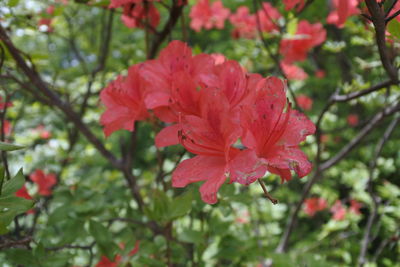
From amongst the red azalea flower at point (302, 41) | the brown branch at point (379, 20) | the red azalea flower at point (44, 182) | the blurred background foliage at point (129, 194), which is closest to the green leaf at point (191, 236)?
the blurred background foliage at point (129, 194)

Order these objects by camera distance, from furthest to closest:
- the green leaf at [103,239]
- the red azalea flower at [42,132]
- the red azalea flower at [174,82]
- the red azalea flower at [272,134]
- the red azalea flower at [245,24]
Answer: the red azalea flower at [42,132] < the red azalea flower at [245,24] < the green leaf at [103,239] < the red azalea flower at [174,82] < the red azalea flower at [272,134]

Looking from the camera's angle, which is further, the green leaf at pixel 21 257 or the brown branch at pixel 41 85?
the brown branch at pixel 41 85

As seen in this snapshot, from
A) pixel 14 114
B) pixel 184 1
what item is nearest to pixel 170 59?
pixel 184 1

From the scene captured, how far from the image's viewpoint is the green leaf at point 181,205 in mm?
861

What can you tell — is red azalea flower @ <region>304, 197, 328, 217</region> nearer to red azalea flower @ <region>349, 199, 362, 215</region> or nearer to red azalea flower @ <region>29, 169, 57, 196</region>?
red azalea flower @ <region>349, 199, 362, 215</region>

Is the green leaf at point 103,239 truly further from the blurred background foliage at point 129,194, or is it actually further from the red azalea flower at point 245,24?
the red azalea flower at point 245,24

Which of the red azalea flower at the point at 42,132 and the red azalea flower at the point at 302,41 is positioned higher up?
the red azalea flower at the point at 302,41

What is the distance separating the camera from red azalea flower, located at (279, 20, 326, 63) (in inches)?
66.2

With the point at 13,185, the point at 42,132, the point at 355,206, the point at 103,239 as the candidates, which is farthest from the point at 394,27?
the point at 355,206

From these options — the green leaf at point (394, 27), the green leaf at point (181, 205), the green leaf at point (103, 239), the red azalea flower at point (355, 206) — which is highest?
the green leaf at point (394, 27)

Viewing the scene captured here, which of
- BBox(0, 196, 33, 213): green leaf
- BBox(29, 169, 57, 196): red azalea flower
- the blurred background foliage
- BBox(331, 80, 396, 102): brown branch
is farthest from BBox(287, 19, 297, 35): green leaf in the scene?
BBox(29, 169, 57, 196): red azalea flower

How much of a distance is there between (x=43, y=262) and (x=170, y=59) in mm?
583

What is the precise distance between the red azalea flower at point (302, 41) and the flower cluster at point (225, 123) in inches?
40.8

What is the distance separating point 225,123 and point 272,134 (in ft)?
0.29
